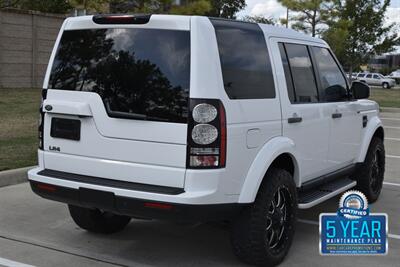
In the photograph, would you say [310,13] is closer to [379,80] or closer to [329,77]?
[329,77]

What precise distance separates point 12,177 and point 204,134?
4.01m

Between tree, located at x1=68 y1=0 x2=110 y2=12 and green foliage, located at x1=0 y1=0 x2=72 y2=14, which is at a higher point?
green foliage, located at x1=0 y1=0 x2=72 y2=14

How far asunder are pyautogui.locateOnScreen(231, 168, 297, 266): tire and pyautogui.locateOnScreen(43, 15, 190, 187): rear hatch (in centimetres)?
70

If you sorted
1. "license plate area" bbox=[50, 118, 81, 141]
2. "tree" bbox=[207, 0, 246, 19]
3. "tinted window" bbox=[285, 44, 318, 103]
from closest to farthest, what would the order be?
"license plate area" bbox=[50, 118, 81, 141], "tinted window" bbox=[285, 44, 318, 103], "tree" bbox=[207, 0, 246, 19]

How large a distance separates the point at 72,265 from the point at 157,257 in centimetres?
70

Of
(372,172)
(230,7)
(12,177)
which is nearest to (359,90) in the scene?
(372,172)

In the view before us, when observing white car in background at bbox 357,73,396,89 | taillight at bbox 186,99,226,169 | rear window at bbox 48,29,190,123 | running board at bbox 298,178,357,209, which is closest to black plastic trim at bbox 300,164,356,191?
running board at bbox 298,178,357,209

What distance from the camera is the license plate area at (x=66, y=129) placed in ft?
13.9

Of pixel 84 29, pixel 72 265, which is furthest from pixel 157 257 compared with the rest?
pixel 84 29

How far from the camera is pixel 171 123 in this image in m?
3.82

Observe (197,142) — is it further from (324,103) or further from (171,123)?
(324,103)

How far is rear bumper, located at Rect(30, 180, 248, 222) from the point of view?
3.75m

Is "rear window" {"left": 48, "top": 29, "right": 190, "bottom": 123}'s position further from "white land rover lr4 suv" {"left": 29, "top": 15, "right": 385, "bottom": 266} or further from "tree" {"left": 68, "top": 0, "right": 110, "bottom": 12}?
"tree" {"left": 68, "top": 0, "right": 110, "bottom": 12}

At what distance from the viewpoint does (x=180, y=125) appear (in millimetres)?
3787
